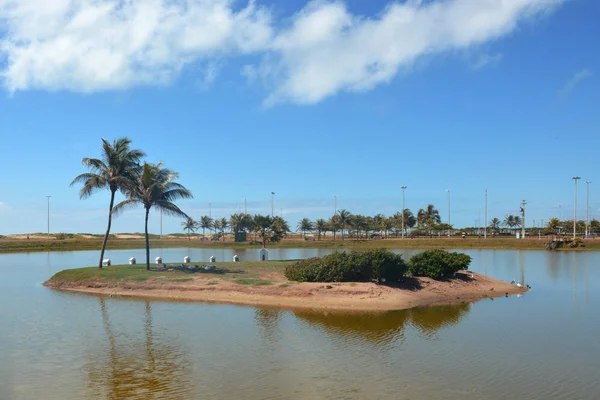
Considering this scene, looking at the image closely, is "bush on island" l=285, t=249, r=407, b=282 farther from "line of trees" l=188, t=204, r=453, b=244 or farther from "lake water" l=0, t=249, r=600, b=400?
"line of trees" l=188, t=204, r=453, b=244

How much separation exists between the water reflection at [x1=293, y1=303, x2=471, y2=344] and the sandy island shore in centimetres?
156

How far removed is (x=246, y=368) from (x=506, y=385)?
27.8 ft

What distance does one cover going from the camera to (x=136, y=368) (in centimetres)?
1708

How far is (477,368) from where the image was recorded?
1712 centimetres

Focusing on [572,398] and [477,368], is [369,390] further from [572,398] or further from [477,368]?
[572,398]

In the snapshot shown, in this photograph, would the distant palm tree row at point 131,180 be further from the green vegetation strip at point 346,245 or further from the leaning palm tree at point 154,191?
the green vegetation strip at point 346,245

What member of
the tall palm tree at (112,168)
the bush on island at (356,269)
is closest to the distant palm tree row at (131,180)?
the tall palm tree at (112,168)

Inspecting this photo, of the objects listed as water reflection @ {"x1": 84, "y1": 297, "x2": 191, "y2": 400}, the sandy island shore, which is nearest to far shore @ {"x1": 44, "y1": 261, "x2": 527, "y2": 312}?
the sandy island shore

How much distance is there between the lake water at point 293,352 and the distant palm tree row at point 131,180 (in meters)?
12.2

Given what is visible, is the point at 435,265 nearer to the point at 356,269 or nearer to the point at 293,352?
the point at 356,269

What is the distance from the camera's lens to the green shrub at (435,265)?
3591 cm

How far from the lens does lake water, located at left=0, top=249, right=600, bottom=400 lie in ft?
48.9

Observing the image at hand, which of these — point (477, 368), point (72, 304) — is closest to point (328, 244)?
point (72, 304)

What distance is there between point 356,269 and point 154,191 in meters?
18.7
